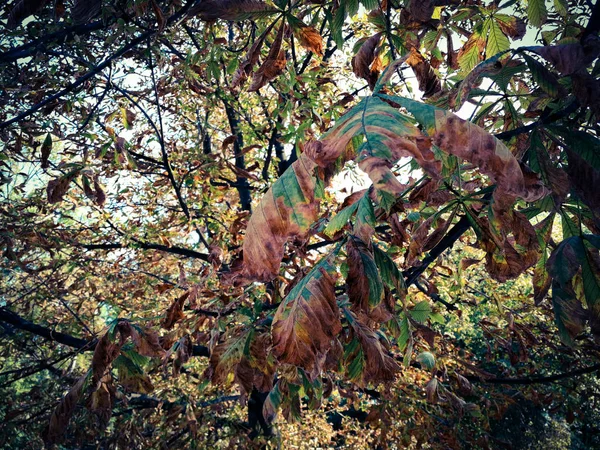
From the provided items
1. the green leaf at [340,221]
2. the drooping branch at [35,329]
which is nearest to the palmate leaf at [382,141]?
the green leaf at [340,221]

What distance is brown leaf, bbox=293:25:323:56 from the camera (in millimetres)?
1641

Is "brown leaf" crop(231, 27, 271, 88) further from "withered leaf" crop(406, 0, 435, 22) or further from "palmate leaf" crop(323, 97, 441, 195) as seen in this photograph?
"palmate leaf" crop(323, 97, 441, 195)

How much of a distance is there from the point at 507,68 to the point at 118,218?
4.98 meters

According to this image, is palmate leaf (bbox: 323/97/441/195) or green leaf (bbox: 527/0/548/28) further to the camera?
green leaf (bbox: 527/0/548/28)

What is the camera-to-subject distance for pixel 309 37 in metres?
1.67

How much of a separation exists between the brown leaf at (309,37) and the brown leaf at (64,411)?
1.58 metres

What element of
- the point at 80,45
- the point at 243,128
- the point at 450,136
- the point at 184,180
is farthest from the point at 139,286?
the point at 450,136

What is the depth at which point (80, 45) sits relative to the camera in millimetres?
3014

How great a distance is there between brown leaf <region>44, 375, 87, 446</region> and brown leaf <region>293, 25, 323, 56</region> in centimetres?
158

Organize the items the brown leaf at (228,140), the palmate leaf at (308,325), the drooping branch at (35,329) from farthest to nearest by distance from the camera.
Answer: the drooping branch at (35,329)
the brown leaf at (228,140)
the palmate leaf at (308,325)

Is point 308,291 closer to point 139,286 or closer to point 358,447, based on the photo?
point 139,286

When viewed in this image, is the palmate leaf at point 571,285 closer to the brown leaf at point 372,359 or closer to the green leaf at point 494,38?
the brown leaf at point 372,359

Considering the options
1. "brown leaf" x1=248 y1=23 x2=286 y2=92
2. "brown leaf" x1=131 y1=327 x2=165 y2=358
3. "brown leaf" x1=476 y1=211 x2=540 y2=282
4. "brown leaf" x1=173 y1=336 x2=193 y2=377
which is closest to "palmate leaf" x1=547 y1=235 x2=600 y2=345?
"brown leaf" x1=476 y1=211 x2=540 y2=282

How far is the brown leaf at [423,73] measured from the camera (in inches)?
76.2
